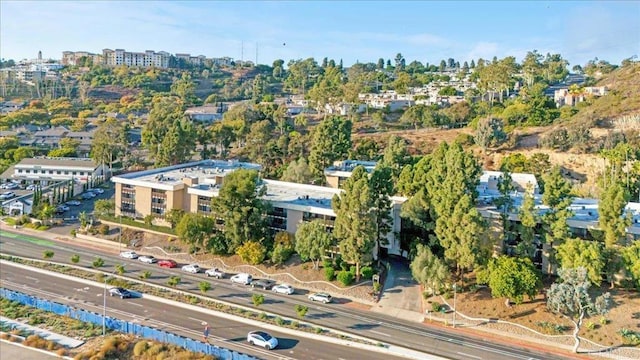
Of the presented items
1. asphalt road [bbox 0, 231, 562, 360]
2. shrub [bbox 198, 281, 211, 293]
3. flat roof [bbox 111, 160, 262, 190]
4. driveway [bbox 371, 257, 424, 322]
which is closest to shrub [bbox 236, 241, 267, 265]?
asphalt road [bbox 0, 231, 562, 360]

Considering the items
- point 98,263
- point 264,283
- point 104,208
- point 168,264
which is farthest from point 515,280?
Answer: point 104,208

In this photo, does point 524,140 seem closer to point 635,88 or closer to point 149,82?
point 635,88

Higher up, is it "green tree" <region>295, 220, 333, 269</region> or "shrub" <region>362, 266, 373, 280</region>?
"green tree" <region>295, 220, 333, 269</region>

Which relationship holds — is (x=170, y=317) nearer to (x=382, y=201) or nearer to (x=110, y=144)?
(x=382, y=201)

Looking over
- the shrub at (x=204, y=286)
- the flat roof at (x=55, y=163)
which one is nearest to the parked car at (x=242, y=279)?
the shrub at (x=204, y=286)

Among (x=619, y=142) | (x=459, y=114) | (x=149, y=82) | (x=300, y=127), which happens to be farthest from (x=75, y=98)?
(x=619, y=142)

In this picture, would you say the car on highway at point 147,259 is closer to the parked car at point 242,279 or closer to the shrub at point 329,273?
the parked car at point 242,279

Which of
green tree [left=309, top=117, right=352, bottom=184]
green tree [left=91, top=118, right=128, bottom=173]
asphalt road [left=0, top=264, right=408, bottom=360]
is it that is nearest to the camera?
asphalt road [left=0, top=264, right=408, bottom=360]

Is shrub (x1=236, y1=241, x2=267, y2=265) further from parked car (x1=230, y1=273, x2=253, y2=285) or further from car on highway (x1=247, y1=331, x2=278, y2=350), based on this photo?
car on highway (x1=247, y1=331, x2=278, y2=350)
